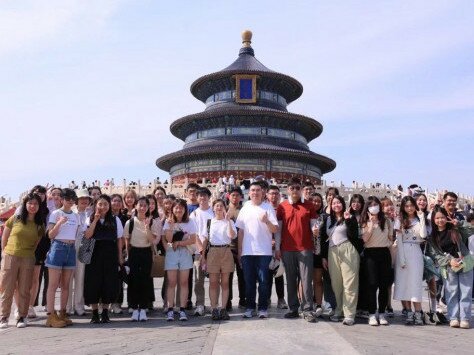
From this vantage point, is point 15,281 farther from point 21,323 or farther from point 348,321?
point 348,321

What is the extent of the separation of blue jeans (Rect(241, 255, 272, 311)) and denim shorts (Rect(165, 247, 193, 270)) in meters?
0.84

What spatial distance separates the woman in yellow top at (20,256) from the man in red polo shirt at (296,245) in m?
3.66

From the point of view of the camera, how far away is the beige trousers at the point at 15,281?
22.3 ft

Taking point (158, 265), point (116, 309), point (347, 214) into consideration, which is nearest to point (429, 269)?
point (347, 214)

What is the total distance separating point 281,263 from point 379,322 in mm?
1723

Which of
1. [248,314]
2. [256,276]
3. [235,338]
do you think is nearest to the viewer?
[235,338]

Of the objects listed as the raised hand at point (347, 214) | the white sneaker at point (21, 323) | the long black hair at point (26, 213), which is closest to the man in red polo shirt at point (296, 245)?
the raised hand at point (347, 214)

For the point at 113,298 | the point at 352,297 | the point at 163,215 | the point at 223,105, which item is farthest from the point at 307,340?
the point at 223,105

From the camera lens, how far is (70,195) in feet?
23.2

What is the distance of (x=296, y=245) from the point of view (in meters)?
7.19

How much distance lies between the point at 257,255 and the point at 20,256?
3.44 meters

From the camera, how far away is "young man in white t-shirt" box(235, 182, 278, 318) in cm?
714

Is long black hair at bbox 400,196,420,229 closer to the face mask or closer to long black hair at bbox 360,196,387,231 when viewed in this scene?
long black hair at bbox 360,196,387,231

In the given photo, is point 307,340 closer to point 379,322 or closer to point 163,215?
point 379,322
